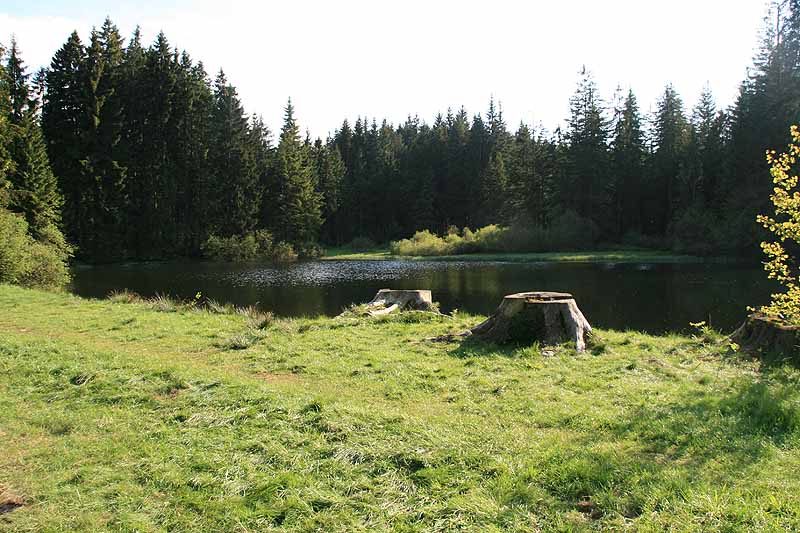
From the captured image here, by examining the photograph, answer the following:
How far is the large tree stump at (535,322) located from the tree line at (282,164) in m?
37.4

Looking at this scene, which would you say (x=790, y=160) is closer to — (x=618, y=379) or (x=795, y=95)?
(x=618, y=379)

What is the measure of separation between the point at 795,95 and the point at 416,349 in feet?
172

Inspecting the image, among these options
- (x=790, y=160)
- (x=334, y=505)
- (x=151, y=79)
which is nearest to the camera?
(x=334, y=505)

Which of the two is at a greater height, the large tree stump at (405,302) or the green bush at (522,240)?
the green bush at (522,240)

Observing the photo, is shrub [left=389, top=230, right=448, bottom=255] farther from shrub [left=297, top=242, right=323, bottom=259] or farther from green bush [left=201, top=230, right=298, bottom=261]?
green bush [left=201, top=230, right=298, bottom=261]

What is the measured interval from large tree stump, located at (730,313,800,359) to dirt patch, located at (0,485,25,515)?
9.74 m

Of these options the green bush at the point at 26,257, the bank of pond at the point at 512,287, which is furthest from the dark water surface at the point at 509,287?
the green bush at the point at 26,257

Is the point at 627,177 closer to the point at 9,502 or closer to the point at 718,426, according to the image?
the point at 718,426

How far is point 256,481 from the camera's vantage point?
441 centimetres

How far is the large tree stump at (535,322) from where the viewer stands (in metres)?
9.82

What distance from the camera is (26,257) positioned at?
2431cm

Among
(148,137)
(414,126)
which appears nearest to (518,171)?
(148,137)

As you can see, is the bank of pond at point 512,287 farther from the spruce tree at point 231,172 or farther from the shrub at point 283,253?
the spruce tree at point 231,172

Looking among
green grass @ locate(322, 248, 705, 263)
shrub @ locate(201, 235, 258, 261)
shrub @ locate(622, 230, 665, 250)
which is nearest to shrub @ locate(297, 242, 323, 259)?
green grass @ locate(322, 248, 705, 263)
